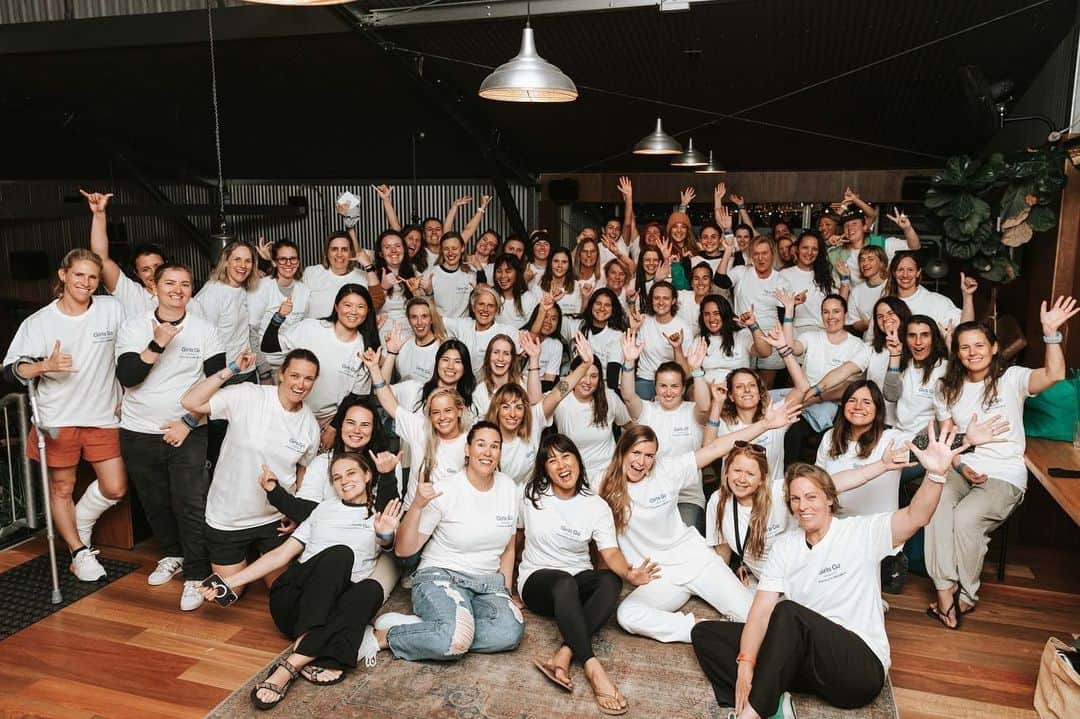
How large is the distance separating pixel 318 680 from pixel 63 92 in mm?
8068

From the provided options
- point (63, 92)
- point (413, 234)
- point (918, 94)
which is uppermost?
point (63, 92)

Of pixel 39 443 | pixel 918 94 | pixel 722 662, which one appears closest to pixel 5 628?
pixel 39 443

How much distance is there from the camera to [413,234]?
21.2 feet

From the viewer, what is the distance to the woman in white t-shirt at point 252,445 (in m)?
4.11

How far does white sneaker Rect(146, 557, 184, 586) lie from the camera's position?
449 cm

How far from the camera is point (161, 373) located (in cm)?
432

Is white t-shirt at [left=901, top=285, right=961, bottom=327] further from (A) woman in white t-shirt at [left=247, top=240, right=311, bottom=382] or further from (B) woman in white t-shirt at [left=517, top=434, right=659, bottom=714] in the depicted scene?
(A) woman in white t-shirt at [left=247, top=240, right=311, bottom=382]

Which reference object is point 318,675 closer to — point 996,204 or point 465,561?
point 465,561

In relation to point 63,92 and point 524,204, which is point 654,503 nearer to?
point 524,204

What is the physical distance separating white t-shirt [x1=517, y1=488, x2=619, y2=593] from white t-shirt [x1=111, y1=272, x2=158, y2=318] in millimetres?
2574

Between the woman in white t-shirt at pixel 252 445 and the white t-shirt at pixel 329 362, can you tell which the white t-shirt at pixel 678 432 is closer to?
the white t-shirt at pixel 329 362

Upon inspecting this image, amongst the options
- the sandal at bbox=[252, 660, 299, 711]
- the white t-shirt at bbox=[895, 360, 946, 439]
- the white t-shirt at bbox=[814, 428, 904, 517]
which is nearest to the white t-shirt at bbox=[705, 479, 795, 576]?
the white t-shirt at bbox=[814, 428, 904, 517]

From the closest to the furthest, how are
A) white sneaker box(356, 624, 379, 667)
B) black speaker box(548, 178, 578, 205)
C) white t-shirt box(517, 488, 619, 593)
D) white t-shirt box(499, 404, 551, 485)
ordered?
white sneaker box(356, 624, 379, 667), white t-shirt box(517, 488, 619, 593), white t-shirt box(499, 404, 551, 485), black speaker box(548, 178, 578, 205)

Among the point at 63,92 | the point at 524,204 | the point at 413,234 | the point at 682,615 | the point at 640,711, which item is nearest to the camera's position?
the point at 640,711
